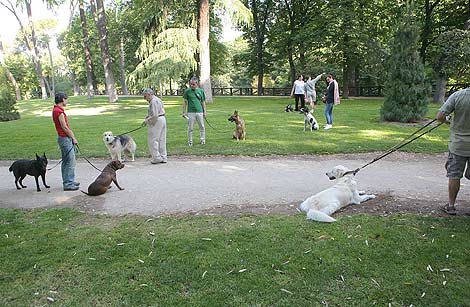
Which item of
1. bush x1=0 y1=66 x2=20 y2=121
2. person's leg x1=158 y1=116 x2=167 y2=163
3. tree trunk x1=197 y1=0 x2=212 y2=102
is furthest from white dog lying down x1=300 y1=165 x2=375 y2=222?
bush x1=0 y1=66 x2=20 y2=121

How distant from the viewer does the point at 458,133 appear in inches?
188

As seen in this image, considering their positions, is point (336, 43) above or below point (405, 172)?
above

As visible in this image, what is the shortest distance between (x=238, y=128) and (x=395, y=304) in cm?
847

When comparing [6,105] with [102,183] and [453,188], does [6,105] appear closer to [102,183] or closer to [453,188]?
[102,183]

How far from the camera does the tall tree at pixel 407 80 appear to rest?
13523 mm

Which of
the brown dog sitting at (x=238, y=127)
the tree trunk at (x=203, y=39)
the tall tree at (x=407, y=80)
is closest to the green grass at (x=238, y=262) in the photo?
the brown dog sitting at (x=238, y=127)

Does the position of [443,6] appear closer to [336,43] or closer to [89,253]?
[336,43]

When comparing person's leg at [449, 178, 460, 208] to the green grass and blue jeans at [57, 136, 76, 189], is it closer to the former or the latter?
the green grass

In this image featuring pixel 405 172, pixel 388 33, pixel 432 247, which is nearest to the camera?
pixel 432 247

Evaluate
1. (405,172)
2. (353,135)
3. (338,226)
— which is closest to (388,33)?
(353,135)

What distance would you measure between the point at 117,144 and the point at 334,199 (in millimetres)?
5796

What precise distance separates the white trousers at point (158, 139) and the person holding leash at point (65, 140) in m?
2.09

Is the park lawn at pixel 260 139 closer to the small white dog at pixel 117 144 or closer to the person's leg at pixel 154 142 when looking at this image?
the small white dog at pixel 117 144

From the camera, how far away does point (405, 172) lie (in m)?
7.46
